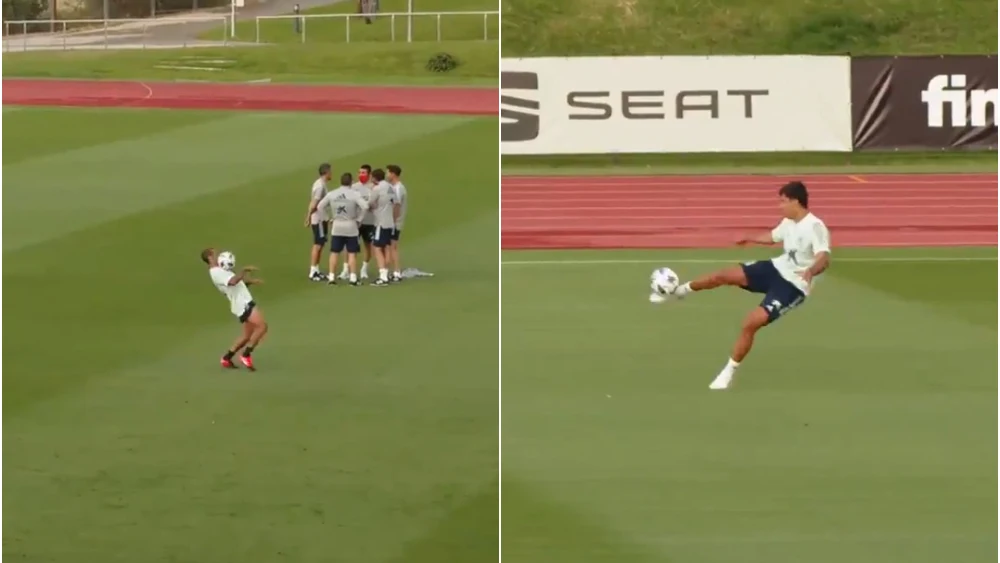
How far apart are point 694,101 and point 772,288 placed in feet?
60.1

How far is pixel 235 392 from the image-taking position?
1239 cm

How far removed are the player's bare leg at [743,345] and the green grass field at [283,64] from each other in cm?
3296

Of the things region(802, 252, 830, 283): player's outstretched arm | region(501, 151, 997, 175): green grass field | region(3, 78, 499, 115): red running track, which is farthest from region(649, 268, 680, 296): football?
region(3, 78, 499, 115): red running track

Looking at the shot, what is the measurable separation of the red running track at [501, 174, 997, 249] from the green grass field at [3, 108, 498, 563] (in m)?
0.97

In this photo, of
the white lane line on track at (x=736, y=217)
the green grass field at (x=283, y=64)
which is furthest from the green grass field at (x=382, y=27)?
the white lane line on track at (x=736, y=217)

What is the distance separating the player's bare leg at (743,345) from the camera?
39.4ft

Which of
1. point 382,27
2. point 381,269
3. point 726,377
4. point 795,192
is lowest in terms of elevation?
point 726,377

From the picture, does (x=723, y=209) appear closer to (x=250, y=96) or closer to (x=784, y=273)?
(x=784, y=273)

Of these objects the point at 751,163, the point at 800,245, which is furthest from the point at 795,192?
the point at 751,163

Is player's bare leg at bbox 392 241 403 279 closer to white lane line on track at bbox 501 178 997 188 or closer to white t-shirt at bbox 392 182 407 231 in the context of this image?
white t-shirt at bbox 392 182 407 231

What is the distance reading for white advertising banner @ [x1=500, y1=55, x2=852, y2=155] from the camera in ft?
98.5

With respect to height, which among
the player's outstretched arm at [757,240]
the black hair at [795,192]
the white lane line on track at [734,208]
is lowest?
the white lane line on track at [734,208]

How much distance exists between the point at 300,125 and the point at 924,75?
565 inches

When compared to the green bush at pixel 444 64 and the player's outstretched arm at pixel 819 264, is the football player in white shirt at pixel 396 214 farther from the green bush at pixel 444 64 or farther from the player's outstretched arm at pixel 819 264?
the green bush at pixel 444 64
